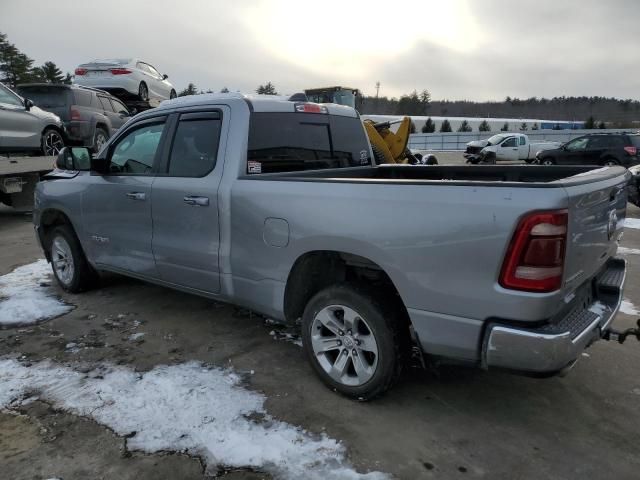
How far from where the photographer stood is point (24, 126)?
8992 millimetres

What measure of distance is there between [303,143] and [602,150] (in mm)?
18794

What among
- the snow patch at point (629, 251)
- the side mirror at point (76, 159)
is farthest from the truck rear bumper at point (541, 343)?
the snow patch at point (629, 251)

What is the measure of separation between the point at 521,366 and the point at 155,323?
3209 millimetres

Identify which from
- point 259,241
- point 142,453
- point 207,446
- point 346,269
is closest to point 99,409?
point 142,453

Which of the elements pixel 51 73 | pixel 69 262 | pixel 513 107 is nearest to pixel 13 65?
pixel 51 73

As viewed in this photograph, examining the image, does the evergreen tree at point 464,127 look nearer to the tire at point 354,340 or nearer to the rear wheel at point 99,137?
the rear wheel at point 99,137

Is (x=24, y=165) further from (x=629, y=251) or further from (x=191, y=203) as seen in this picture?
(x=629, y=251)

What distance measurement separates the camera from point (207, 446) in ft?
8.70

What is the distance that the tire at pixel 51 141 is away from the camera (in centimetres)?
961

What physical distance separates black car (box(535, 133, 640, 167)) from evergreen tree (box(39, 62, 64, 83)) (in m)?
50.9

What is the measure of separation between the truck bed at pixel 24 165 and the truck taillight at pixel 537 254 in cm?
902

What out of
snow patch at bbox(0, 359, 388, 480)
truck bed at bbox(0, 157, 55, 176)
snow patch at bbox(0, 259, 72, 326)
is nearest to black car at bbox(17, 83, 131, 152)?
truck bed at bbox(0, 157, 55, 176)

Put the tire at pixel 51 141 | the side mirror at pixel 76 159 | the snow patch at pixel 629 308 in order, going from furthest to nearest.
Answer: the tire at pixel 51 141 → the side mirror at pixel 76 159 → the snow patch at pixel 629 308

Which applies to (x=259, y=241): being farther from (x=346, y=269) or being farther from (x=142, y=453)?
(x=142, y=453)
